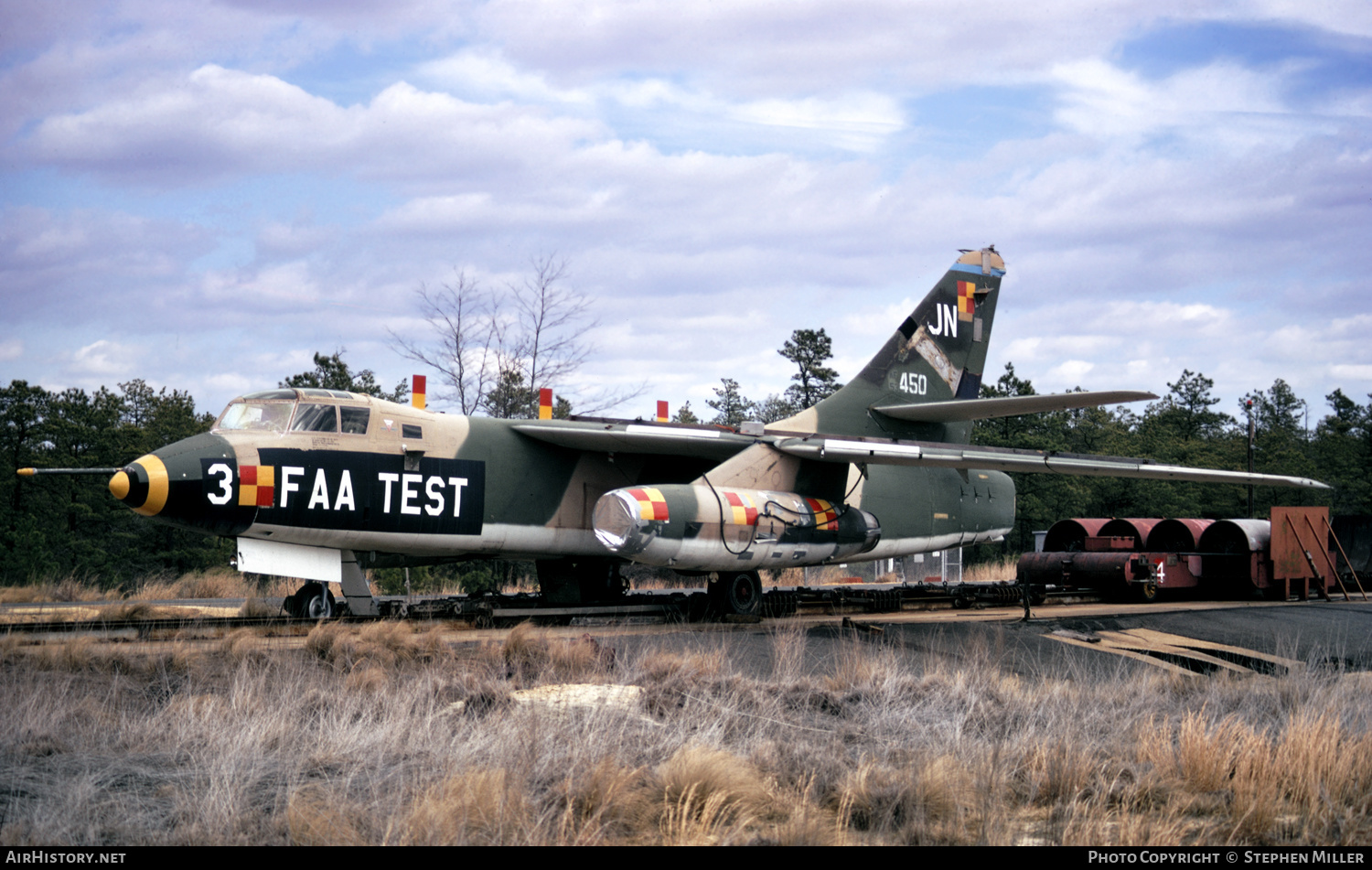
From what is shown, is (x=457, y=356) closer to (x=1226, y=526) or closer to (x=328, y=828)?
(x=1226, y=526)

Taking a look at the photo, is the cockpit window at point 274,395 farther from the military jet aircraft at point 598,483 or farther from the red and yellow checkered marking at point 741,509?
the red and yellow checkered marking at point 741,509

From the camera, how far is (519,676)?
9258 mm

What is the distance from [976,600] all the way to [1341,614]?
18.9 ft

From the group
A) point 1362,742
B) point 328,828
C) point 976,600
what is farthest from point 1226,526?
point 328,828

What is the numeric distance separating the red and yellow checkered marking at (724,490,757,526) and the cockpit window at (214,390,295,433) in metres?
5.93

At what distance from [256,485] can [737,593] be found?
23.9 ft

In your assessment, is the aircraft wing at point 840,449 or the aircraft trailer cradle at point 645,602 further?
the aircraft wing at point 840,449

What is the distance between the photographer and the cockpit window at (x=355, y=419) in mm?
13264

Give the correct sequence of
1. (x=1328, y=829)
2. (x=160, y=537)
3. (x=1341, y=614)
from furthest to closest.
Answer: (x=160, y=537)
(x=1341, y=614)
(x=1328, y=829)

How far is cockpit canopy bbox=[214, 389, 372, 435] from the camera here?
1278 cm

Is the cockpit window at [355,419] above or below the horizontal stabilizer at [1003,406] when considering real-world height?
below

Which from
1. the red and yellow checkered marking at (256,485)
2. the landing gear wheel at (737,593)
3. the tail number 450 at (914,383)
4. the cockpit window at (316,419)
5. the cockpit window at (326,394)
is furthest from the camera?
the tail number 450 at (914,383)

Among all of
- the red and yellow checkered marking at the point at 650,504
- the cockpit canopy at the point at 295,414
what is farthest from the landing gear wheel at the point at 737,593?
the cockpit canopy at the point at 295,414

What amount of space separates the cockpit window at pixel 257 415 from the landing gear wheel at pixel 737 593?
6.69 metres
